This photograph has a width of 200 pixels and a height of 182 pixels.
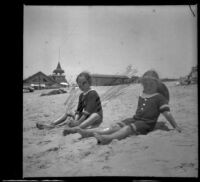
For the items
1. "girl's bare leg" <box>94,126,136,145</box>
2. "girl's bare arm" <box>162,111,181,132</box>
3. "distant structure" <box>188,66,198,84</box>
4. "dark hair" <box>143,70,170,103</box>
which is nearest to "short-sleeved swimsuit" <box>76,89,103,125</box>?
"girl's bare leg" <box>94,126,136,145</box>

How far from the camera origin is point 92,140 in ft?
13.1

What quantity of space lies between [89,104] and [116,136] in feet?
2.11

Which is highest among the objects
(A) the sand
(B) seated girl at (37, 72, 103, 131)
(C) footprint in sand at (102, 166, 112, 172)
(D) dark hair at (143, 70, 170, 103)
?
(D) dark hair at (143, 70, 170, 103)

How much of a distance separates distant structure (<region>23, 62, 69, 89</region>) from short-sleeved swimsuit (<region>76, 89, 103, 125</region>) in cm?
40

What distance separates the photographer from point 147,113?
4051 millimetres

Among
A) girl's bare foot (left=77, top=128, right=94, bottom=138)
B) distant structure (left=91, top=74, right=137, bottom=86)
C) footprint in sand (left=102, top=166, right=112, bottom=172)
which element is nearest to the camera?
footprint in sand (left=102, top=166, right=112, bottom=172)

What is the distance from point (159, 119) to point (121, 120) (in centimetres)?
58

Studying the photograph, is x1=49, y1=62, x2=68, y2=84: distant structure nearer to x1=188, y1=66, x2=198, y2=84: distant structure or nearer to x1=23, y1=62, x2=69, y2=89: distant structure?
x1=23, y1=62, x2=69, y2=89: distant structure

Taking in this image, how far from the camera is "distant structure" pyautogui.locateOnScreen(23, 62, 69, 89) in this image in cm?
420

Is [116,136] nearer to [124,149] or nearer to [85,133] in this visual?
[124,149]

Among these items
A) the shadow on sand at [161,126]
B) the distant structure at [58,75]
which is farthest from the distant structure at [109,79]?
Result: the shadow on sand at [161,126]

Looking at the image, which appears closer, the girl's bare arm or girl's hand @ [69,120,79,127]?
the girl's bare arm

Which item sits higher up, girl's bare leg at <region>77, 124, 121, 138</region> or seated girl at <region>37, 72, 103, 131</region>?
seated girl at <region>37, 72, 103, 131</region>
